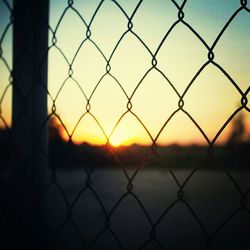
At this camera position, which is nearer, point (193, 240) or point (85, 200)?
point (193, 240)

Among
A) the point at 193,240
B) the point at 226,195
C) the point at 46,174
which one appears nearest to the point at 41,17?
the point at 46,174

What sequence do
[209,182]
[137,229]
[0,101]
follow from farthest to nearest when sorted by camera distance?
[209,182] < [137,229] < [0,101]

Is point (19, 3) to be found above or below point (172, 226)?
above

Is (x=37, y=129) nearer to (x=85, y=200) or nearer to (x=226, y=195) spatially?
(x=85, y=200)

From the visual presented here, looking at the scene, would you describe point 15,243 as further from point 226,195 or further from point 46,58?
point 226,195

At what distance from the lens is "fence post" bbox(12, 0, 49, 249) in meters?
1.11

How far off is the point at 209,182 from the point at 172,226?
3.89 m

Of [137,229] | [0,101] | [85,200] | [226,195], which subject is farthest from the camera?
[226,195]

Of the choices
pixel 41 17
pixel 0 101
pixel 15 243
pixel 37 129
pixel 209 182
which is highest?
pixel 209 182

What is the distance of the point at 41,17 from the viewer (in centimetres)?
111

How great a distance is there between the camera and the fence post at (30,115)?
111 centimetres

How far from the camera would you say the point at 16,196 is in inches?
45.1

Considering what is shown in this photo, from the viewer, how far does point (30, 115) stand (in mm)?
1130

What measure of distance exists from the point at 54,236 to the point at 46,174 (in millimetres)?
201
